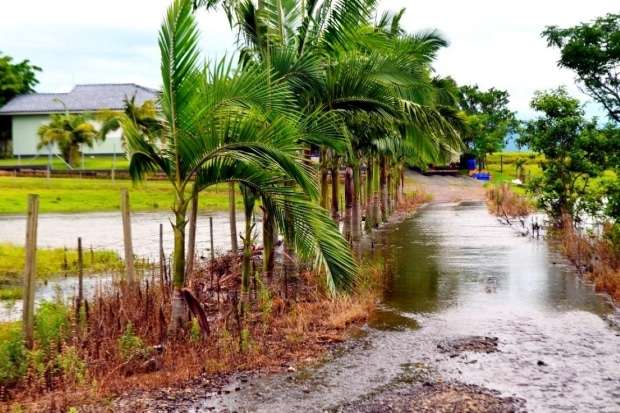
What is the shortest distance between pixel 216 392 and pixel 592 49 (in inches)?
427

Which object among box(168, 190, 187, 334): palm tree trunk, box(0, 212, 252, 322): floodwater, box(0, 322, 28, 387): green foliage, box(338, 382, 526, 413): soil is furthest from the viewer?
box(0, 212, 252, 322): floodwater

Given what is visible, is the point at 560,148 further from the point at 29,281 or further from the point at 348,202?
the point at 29,281

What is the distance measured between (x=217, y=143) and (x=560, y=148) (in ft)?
44.6

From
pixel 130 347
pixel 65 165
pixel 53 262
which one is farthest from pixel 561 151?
pixel 65 165

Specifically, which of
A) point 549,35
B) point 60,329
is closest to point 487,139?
point 549,35

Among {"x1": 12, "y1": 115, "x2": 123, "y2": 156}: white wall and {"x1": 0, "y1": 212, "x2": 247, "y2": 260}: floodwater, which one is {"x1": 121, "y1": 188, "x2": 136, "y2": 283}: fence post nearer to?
{"x1": 0, "y1": 212, "x2": 247, "y2": 260}: floodwater

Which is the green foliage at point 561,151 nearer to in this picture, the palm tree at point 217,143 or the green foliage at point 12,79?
the palm tree at point 217,143

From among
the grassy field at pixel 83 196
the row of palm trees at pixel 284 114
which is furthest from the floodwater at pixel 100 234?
the row of palm trees at pixel 284 114

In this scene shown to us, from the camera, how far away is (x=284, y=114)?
26.8 feet

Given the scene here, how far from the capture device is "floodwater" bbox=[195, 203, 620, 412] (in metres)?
6.35

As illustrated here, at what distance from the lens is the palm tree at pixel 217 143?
722 cm

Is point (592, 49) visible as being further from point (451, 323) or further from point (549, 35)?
point (451, 323)

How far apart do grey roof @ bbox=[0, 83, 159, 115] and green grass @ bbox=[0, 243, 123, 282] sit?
33897mm

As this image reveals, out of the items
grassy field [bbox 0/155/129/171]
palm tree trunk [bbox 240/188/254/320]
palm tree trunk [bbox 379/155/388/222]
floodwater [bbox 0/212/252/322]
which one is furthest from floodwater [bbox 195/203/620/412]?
grassy field [bbox 0/155/129/171]
